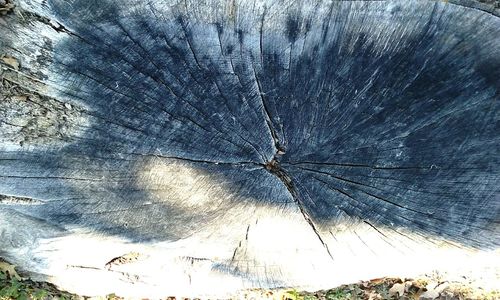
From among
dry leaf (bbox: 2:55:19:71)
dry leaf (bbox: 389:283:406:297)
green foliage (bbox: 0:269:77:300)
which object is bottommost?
green foliage (bbox: 0:269:77:300)

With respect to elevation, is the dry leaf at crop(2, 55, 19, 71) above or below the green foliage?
above

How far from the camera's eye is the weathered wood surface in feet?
5.55

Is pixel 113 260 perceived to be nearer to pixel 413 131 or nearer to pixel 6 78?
pixel 6 78

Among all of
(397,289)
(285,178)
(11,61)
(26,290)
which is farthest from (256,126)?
(26,290)

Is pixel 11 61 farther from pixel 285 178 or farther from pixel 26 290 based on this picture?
Result: pixel 26 290

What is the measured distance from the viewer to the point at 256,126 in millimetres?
1795

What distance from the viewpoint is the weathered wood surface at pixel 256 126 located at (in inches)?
66.6

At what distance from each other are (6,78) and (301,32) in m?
1.02

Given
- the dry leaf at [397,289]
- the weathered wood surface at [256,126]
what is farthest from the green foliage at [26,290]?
the dry leaf at [397,289]

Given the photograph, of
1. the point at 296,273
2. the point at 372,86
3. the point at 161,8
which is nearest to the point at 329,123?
the point at 372,86

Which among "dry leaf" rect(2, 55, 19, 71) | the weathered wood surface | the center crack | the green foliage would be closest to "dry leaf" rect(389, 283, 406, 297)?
the weathered wood surface

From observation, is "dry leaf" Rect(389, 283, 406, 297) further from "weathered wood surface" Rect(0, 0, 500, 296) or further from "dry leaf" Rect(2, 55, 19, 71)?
"dry leaf" Rect(2, 55, 19, 71)

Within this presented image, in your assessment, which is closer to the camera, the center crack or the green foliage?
the center crack

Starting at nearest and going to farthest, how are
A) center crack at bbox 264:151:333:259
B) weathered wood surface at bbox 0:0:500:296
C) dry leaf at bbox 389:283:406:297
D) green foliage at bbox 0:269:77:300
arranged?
1. weathered wood surface at bbox 0:0:500:296
2. center crack at bbox 264:151:333:259
3. green foliage at bbox 0:269:77:300
4. dry leaf at bbox 389:283:406:297
